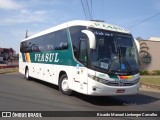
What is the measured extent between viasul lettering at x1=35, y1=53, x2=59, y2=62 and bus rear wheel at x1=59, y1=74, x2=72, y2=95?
1.26 meters

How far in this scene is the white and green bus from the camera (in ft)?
37.8

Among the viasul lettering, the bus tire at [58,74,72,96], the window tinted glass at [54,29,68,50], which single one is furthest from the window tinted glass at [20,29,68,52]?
the bus tire at [58,74,72,96]

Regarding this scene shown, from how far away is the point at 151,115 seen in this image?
10.1 meters

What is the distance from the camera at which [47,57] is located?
17.0m

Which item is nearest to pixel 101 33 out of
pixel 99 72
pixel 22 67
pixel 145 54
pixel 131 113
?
pixel 99 72

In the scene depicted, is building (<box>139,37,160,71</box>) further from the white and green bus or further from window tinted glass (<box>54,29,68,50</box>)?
the white and green bus

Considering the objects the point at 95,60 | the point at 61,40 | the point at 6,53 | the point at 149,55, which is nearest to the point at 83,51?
the point at 95,60

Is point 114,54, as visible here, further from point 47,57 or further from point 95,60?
point 47,57

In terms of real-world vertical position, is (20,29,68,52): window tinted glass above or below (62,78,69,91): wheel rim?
above

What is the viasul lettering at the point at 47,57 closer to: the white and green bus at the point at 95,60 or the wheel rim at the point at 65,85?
the white and green bus at the point at 95,60


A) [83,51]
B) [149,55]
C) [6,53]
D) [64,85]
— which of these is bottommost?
[64,85]

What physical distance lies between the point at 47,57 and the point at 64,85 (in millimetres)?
3301

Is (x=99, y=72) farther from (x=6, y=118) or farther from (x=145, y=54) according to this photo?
(x=145, y=54)

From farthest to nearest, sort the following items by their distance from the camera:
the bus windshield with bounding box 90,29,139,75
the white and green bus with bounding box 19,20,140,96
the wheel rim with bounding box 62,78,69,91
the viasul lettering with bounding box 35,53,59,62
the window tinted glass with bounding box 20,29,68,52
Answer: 1. the viasul lettering with bounding box 35,53,59,62
2. the window tinted glass with bounding box 20,29,68,52
3. the wheel rim with bounding box 62,78,69,91
4. the bus windshield with bounding box 90,29,139,75
5. the white and green bus with bounding box 19,20,140,96
